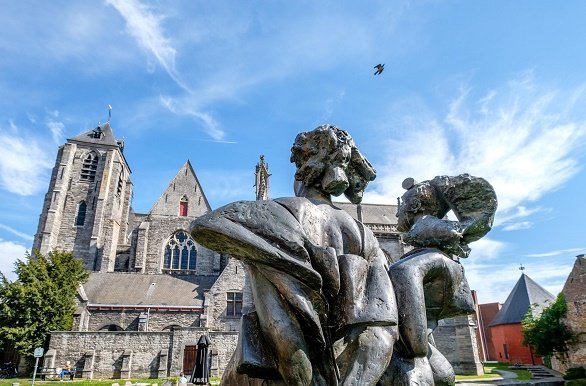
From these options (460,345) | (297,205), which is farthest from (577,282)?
(297,205)

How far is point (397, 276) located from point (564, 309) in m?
26.4

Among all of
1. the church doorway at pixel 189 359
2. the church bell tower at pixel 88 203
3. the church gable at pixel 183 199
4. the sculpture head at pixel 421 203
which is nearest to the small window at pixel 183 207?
the church gable at pixel 183 199

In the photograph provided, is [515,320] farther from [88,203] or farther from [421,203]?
[88,203]

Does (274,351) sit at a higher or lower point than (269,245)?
lower

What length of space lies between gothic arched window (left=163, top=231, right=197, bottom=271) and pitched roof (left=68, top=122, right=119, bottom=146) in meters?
15.8

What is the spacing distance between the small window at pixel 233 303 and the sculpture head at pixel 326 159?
28.3 metres

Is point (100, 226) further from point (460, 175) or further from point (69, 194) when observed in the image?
point (460, 175)

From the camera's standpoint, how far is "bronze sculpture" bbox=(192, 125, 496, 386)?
171 cm

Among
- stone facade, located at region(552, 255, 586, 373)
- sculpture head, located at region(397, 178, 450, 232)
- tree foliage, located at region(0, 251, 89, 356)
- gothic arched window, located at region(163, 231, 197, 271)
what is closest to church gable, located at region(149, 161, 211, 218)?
gothic arched window, located at region(163, 231, 197, 271)

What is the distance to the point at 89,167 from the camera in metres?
44.7

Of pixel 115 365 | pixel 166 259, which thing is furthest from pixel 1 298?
pixel 166 259

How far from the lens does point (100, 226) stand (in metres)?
41.1

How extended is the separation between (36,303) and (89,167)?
899 inches

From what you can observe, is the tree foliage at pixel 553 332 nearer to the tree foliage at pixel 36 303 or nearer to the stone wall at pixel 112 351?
the stone wall at pixel 112 351
